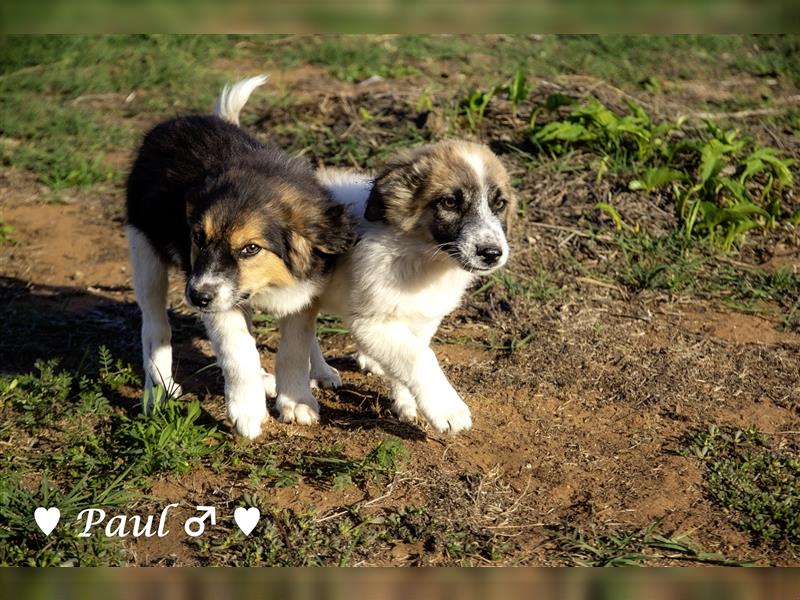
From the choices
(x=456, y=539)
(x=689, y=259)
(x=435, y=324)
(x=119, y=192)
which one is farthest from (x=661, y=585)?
(x=119, y=192)

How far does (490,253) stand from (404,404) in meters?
1.03

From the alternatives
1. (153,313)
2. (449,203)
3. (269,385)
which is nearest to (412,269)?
(449,203)

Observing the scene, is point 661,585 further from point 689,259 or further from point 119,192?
point 119,192

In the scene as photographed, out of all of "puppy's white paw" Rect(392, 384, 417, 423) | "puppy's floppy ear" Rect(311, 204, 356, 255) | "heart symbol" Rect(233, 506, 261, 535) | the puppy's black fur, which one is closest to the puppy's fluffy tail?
the puppy's black fur

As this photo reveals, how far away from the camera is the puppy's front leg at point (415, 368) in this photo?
4.81 metres

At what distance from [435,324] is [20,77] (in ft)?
24.3

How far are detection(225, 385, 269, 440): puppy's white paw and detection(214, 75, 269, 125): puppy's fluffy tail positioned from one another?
182cm

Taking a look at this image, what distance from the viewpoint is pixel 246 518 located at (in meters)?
4.41

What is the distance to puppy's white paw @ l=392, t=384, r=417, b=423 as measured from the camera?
5363 millimetres

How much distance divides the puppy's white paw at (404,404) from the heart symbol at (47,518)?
1.83 m

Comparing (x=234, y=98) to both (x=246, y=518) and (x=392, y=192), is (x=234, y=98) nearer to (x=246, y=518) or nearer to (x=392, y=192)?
(x=392, y=192)

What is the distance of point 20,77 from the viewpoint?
10.8m

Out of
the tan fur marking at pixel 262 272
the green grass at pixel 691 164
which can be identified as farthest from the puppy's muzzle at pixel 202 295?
the green grass at pixel 691 164

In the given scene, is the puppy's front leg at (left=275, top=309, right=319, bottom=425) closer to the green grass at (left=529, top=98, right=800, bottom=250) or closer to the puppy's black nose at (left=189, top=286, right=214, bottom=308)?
the puppy's black nose at (left=189, top=286, right=214, bottom=308)
